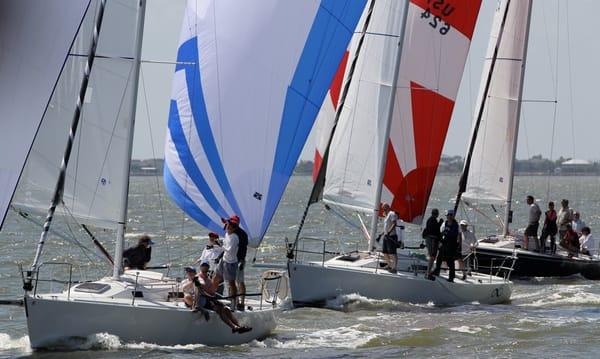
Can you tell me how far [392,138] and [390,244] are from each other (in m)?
4.07

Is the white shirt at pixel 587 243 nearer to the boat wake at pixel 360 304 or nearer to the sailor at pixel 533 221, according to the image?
the sailor at pixel 533 221

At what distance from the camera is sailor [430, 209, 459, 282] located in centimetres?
2314

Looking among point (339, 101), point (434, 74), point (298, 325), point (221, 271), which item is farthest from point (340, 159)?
point (221, 271)

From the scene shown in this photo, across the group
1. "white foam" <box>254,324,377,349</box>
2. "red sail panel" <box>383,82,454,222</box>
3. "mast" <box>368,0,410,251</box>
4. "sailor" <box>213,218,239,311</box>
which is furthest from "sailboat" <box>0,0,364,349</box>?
"red sail panel" <box>383,82,454,222</box>

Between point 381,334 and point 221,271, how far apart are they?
3268 mm

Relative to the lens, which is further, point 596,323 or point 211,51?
point 596,323

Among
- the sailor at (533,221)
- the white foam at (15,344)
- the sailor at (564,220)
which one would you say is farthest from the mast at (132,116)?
the sailor at (564,220)

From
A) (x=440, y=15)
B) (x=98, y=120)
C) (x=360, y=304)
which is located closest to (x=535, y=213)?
(x=440, y=15)

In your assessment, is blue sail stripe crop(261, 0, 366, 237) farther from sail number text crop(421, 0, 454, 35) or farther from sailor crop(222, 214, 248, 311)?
sail number text crop(421, 0, 454, 35)

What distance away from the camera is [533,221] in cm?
2902

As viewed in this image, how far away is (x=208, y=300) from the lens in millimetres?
17812

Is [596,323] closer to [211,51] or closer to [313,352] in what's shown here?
[313,352]

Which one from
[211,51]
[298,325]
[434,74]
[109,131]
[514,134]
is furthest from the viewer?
[514,134]

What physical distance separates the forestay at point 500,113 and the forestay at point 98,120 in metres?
15.6
